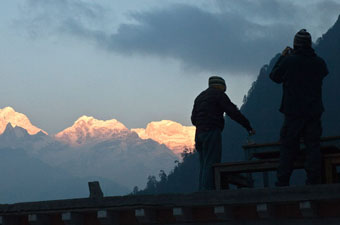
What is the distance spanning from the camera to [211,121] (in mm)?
10328

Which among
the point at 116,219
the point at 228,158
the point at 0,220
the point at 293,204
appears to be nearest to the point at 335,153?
the point at 293,204

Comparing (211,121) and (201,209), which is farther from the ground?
(211,121)

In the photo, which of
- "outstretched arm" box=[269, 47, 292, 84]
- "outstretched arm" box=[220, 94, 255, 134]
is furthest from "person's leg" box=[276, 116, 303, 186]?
"outstretched arm" box=[220, 94, 255, 134]

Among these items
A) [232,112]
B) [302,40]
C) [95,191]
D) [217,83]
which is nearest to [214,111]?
[232,112]

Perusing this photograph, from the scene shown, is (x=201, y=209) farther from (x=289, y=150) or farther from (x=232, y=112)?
(x=232, y=112)

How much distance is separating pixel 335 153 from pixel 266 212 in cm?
181

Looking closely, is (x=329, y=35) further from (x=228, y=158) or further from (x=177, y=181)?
(x=177, y=181)

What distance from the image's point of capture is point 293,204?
317 inches

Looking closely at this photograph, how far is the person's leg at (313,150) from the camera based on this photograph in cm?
860

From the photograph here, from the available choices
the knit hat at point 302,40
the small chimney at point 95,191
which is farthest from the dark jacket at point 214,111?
the small chimney at point 95,191

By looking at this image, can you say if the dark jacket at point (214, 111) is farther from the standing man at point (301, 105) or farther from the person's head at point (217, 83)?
the standing man at point (301, 105)

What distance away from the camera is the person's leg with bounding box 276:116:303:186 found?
349 inches

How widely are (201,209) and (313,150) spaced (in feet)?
5.80

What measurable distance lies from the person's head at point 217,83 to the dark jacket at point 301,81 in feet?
5.09
